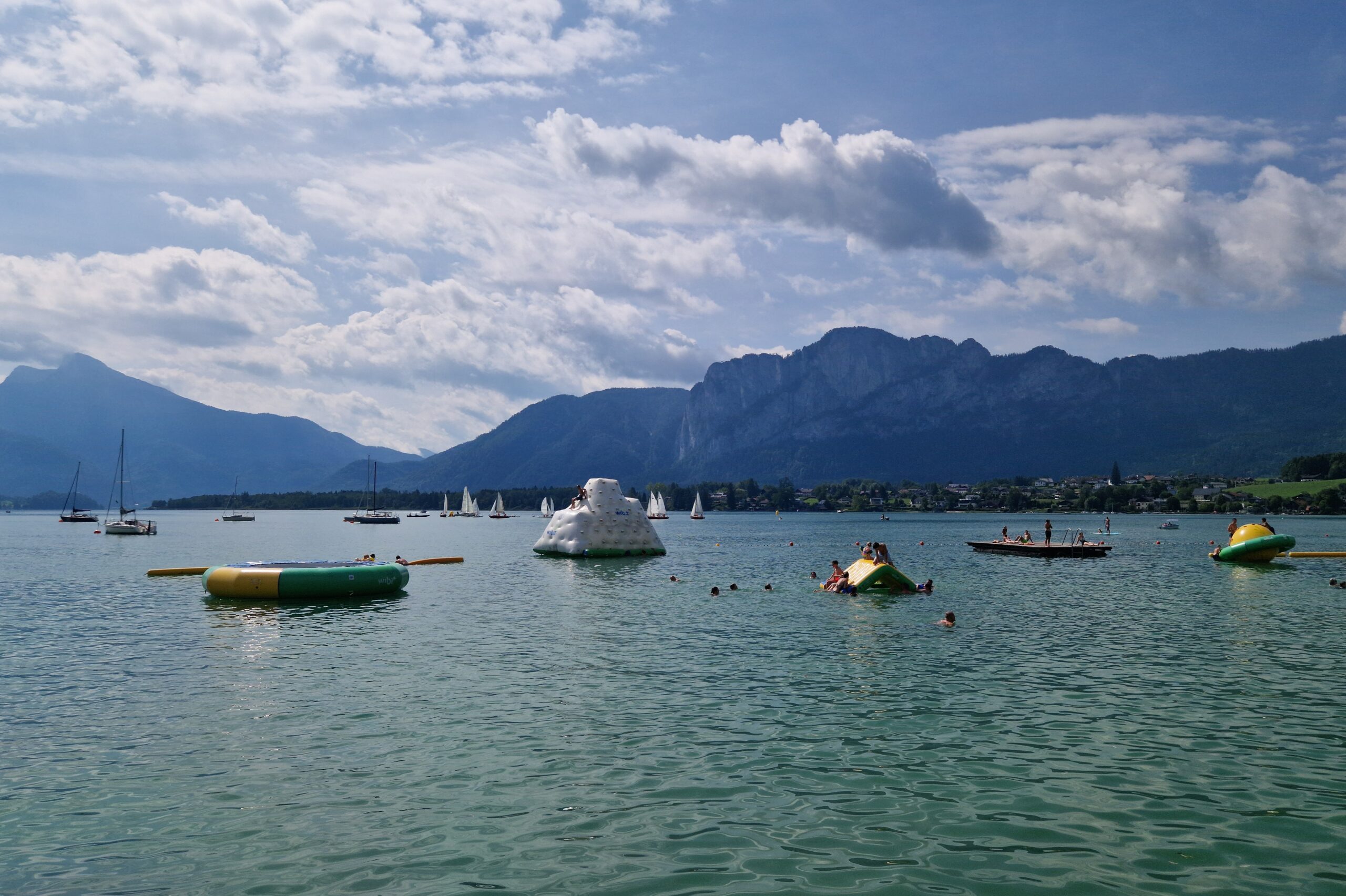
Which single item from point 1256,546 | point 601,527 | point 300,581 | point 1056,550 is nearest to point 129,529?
point 601,527

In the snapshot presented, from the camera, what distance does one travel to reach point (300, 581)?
43.5 metres

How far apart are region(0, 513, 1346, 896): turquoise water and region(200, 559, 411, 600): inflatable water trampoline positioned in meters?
5.29

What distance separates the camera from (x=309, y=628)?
112 feet

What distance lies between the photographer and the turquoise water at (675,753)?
11.0m

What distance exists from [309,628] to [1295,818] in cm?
3215

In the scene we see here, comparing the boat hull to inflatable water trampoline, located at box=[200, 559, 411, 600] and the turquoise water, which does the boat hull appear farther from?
the turquoise water

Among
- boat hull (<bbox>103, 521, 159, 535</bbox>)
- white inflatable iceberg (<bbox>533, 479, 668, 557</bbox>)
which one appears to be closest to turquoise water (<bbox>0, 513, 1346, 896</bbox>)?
white inflatable iceberg (<bbox>533, 479, 668, 557</bbox>)

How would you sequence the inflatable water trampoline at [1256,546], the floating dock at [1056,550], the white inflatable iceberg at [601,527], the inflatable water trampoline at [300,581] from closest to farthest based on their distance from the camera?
the inflatable water trampoline at [300,581], the inflatable water trampoline at [1256,546], the white inflatable iceberg at [601,527], the floating dock at [1056,550]

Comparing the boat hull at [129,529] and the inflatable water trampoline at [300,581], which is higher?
the inflatable water trampoline at [300,581]

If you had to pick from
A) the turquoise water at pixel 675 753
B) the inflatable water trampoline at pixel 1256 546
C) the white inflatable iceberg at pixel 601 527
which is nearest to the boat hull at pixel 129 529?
the white inflatable iceberg at pixel 601 527

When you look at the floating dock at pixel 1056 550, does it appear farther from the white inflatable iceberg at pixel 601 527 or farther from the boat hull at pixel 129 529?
the boat hull at pixel 129 529

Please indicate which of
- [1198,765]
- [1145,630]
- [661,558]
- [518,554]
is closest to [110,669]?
[1198,765]

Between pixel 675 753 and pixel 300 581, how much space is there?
3340cm

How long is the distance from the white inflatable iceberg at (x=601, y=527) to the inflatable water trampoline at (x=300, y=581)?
26.7m
